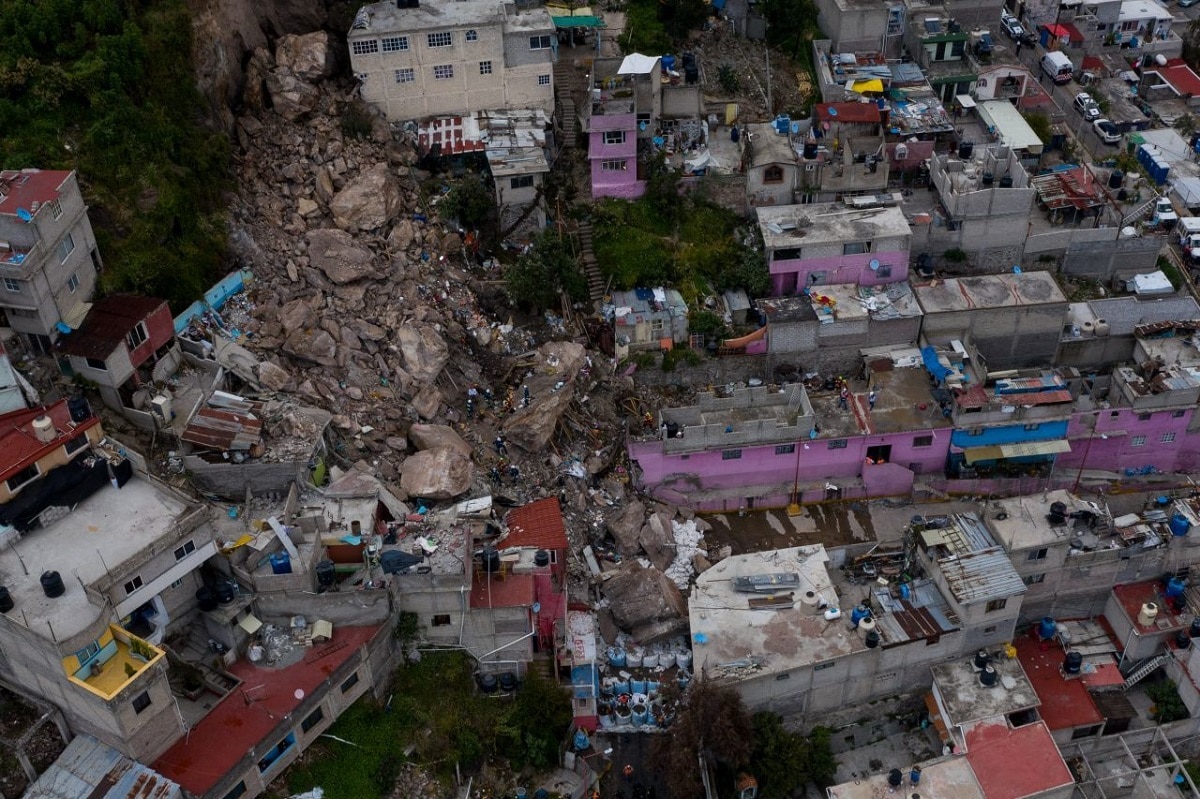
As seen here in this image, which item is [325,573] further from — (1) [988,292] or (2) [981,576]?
(1) [988,292]

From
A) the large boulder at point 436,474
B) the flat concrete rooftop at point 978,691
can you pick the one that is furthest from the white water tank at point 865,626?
the large boulder at point 436,474

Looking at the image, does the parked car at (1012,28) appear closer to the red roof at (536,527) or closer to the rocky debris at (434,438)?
the rocky debris at (434,438)

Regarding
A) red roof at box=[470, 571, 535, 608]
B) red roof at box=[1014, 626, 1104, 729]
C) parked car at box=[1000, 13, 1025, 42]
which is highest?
parked car at box=[1000, 13, 1025, 42]

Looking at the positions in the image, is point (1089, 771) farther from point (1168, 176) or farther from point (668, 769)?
point (1168, 176)

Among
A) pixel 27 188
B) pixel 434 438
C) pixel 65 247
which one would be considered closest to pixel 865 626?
pixel 434 438

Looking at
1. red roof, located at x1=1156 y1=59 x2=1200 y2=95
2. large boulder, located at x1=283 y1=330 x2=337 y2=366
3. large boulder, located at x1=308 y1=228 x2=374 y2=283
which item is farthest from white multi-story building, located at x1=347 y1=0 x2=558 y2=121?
red roof, located at x1=1156 y1=59 x2=1200 y2=95

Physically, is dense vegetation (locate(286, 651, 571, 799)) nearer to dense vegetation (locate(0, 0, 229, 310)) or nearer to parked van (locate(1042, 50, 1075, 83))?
dense vegetation (locate(0, 0, 229, 310))
